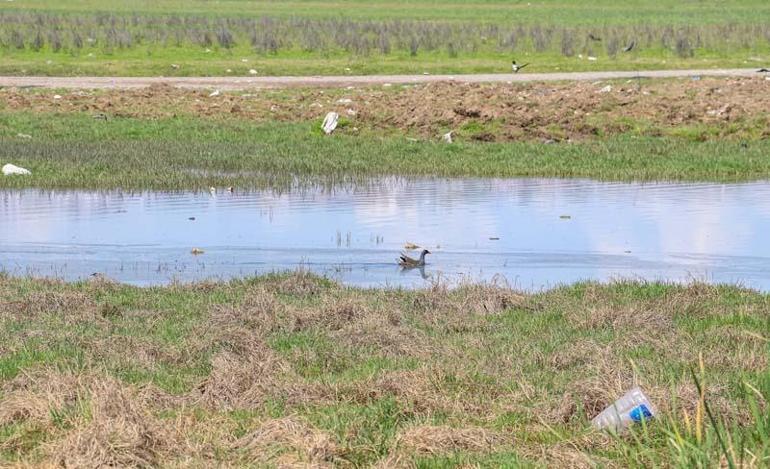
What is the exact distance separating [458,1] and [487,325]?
7636cm

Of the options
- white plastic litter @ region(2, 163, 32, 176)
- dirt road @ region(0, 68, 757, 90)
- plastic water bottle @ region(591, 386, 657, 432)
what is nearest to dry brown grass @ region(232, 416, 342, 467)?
plastic water bottle @ region(591, 386, 657, 432)

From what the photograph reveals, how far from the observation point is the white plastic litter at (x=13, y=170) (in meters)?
20.7

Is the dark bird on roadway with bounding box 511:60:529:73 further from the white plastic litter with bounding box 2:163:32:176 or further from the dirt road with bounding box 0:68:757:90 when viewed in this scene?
the white plastic litter with bounding box 2:163:32:176

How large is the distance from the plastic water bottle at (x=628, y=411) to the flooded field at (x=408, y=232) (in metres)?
5.55

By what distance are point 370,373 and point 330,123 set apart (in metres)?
18.3

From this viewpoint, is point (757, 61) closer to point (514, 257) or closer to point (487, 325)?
point (514, 257)

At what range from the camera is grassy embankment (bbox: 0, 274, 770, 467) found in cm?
696

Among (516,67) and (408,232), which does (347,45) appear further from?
(408,232)

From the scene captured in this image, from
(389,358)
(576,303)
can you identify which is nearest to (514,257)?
(576,303)

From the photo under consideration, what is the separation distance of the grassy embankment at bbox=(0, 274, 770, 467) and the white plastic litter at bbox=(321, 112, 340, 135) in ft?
47.5

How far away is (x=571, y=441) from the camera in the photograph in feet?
23.1

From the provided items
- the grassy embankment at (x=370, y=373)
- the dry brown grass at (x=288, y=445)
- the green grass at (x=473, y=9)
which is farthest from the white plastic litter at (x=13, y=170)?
the green grass at (x=473, y=9)

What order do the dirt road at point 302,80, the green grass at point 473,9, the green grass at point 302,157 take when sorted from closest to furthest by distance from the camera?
the green grass at point 302,157 → the dirt road at point 302,80 → the green grass at point 473,9

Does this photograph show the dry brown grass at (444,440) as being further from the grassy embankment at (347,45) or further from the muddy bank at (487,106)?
the grassy embankment at (347,45)
